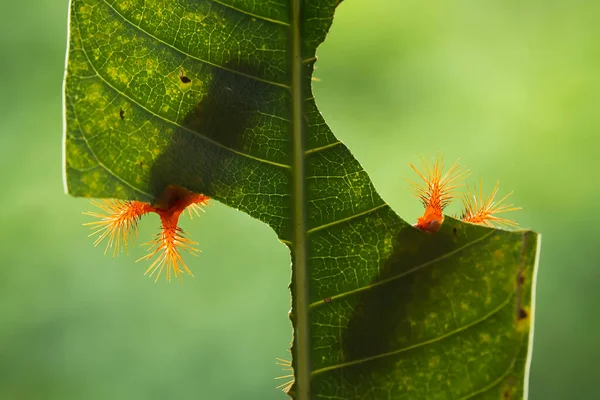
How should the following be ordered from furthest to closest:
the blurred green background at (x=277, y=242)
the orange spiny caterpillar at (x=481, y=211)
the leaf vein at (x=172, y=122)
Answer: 1. the blurred green background at (x=277, y=242)
2. the orange spiny caterpillar at (x=481, y=211)
3. the leaf vein at (x=172, y=122)

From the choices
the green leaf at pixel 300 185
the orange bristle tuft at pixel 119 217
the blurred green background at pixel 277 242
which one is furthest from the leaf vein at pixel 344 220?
the blurred green background at pixel 277 242

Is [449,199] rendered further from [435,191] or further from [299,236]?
[299,236]

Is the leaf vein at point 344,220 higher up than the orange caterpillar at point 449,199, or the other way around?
the orange caterpillar at point 449,199

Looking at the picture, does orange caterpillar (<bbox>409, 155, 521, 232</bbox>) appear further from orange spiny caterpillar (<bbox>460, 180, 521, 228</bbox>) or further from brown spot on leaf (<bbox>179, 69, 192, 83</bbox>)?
brown spot on leaf (<bbox>179, 69, 192, 83</bbox>)

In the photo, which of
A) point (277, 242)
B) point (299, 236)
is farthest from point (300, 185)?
point (277, 242)

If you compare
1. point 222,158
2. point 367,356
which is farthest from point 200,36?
point 367,356

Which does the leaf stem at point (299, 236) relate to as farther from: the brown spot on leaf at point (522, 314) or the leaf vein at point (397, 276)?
the brown spot on leaf at point (522, 314)

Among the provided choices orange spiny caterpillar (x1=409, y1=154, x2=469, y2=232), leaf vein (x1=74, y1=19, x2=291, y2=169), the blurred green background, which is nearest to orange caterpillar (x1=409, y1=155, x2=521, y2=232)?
orange spiny caterpillar (x1=409, y1=154, x2=469, y2=232)

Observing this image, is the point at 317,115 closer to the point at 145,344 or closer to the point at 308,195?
the point at 308,195
